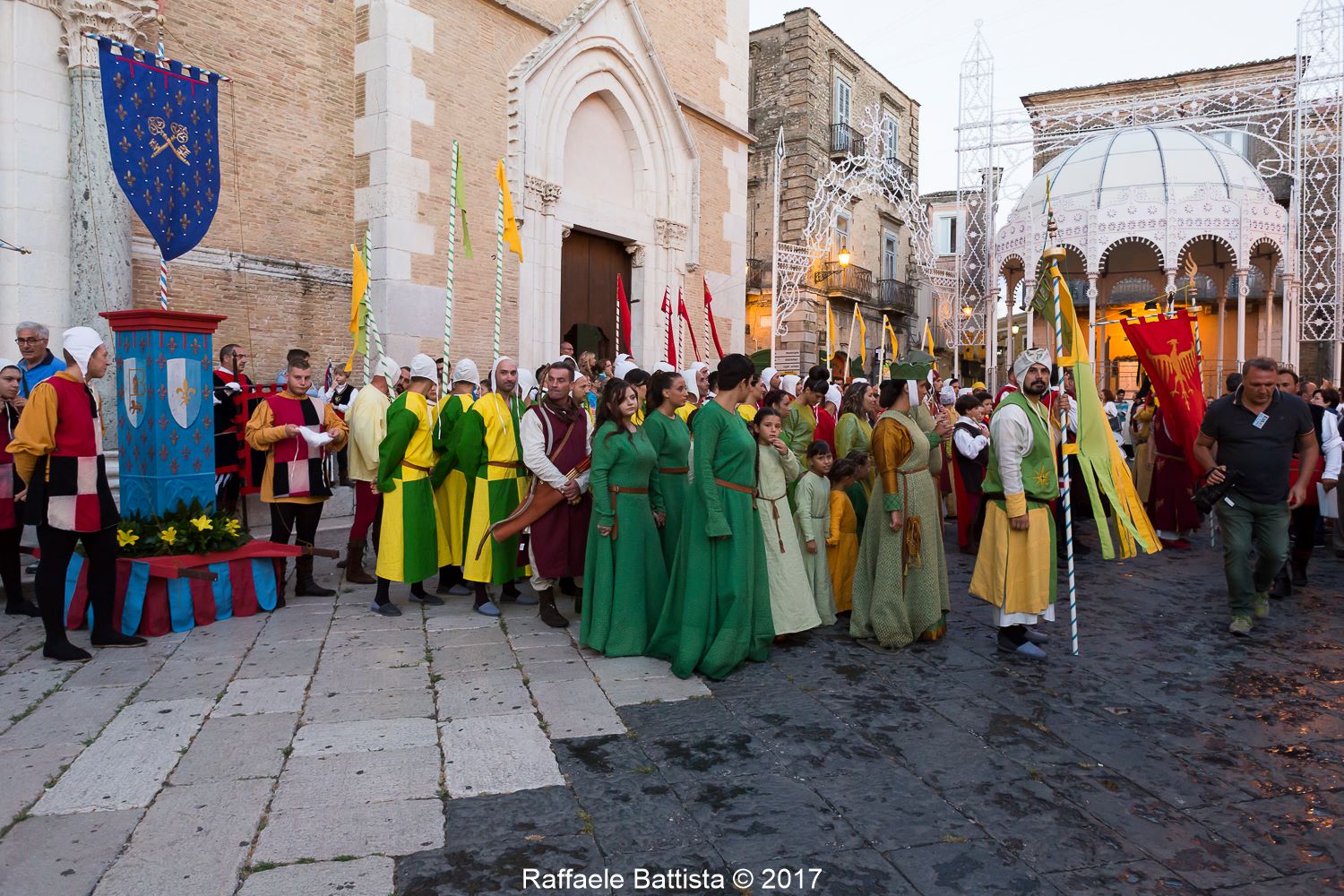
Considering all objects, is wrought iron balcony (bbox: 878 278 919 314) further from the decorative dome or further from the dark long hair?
the dark long hair

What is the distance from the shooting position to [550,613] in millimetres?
5957

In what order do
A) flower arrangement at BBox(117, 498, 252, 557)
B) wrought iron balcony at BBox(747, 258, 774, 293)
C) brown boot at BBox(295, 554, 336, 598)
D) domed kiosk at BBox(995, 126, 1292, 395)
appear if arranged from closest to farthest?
flower arrangement at BBox(117, 498, 252, 557) < brown boot at BBox(295, 554, 336, 598) < domed kiosk at BBox(995, 126, 1292, 395) < wrought iron balcony at BBox(747, 258, 774, 293)

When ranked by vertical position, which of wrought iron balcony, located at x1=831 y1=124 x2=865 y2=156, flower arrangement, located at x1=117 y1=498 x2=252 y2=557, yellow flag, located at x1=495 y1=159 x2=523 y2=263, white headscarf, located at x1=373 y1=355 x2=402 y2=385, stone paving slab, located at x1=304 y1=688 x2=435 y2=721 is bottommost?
stone paving slab, located at x1=304 y1=688 x2=435 y2=721

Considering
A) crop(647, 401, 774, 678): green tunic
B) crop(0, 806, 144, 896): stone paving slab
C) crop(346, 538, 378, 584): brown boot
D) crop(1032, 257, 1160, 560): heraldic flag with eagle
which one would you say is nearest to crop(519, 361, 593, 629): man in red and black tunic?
crop(647, 401, 774, 678): green tunic

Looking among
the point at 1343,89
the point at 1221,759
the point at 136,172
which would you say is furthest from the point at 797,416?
the point at 1343,89

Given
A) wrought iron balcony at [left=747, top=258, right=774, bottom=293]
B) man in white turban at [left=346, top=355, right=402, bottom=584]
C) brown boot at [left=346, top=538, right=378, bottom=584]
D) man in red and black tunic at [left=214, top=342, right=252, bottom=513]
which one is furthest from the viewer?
wrought iron balcony at [left=747, top=258, right=774, bottom=293]

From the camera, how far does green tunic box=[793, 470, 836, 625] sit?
232 inches

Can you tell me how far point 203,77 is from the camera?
659cm

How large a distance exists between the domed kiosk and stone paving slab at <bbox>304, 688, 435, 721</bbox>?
16.6m

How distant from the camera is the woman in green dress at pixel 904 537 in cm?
547

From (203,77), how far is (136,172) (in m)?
1.04

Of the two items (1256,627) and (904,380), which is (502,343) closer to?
(904,380)

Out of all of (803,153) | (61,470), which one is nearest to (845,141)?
(803,153)

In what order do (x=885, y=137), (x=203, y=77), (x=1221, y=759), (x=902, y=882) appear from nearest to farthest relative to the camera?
1. (x=902, y=882)
2. (x=1221, y=759)
3. (x=203, y=77)
4. (x=885, y=137)
